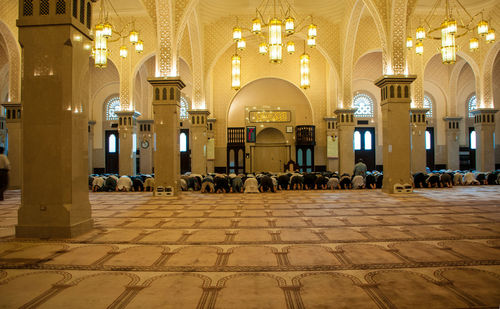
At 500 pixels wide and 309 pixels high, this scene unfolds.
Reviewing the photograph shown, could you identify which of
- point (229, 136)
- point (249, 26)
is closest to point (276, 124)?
point (229, 136)

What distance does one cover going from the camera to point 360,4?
12.0 metres

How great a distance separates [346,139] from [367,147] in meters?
5.19

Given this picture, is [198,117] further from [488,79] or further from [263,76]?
[488,79]

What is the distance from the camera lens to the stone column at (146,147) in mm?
17062

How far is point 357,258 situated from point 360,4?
11239 millimetres

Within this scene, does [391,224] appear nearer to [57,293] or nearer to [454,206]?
[454,206]

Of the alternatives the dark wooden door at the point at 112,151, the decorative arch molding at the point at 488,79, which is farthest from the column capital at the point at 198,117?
the decorative arch molding at the point at 488,79

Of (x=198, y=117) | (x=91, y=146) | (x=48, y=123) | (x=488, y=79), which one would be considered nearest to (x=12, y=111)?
(x=198, y=117)

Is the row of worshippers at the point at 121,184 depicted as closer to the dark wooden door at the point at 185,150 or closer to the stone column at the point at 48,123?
the stone column at the point at 48,123

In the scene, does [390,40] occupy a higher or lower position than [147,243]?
higher

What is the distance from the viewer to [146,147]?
56.1 feet

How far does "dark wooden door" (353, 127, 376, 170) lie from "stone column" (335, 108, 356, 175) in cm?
484

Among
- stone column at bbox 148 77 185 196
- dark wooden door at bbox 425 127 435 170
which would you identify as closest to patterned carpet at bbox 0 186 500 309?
stone column at bbox 148 77 185 196

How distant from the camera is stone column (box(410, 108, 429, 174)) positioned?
1220 cm
